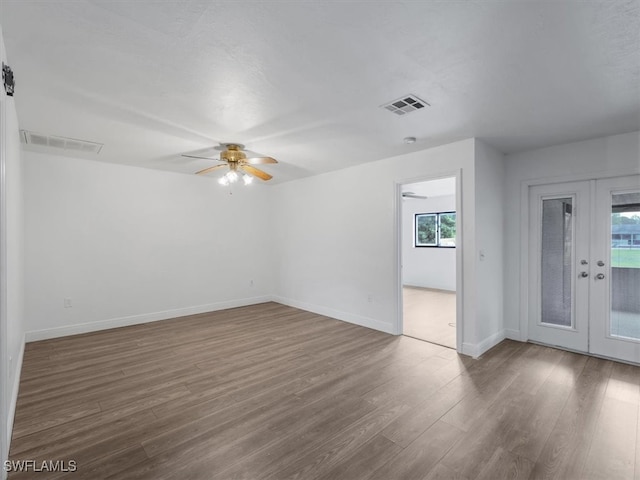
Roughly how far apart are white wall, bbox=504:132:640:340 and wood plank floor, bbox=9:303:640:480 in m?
0.68

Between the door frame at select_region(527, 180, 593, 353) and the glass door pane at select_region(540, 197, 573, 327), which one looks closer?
the door frame at select_region(527, 180, 593, 353)

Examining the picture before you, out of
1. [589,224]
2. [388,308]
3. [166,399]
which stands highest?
[589,224]

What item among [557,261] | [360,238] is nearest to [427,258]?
[360,238]

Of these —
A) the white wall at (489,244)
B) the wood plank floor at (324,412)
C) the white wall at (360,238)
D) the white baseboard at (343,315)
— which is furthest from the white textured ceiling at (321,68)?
the white baseboard at (343,315)

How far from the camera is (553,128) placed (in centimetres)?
321

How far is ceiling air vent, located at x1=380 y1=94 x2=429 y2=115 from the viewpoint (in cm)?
256

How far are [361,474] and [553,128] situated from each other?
Answer: 12.4 ft

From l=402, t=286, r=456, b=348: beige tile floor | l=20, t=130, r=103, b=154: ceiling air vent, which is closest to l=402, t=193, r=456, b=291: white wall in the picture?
l=402, t=286, r=456, b=348: beige tile floor

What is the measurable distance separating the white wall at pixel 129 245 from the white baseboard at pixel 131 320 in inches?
0.6

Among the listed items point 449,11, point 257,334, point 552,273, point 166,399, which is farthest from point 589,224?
point 166,399

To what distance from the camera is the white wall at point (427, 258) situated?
26.0ft

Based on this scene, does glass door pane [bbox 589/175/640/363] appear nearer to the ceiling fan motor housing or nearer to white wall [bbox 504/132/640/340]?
white wall [bbox 504/132/640/340]

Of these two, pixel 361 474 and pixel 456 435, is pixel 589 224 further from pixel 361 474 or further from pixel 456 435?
pixel 361 474

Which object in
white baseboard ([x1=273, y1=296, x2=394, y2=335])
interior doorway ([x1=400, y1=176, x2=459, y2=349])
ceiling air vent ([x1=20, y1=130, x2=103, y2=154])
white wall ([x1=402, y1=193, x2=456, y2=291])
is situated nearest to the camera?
ceiling air vent ([x1=20, y1=130, x2=103, y2=154])
